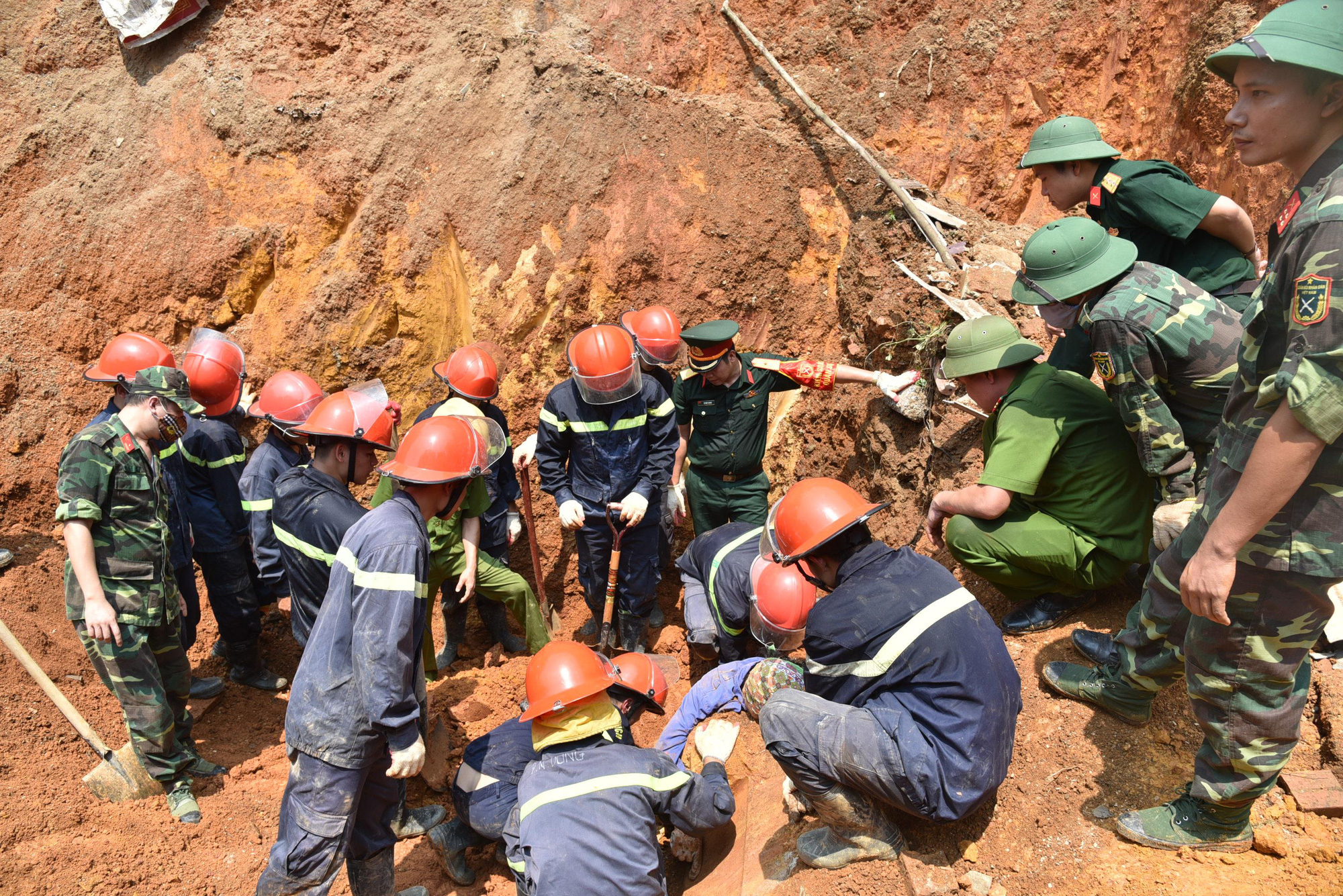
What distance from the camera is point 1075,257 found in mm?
3504

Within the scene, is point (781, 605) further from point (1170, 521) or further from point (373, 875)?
point (373, 875)

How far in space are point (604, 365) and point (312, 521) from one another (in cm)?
206

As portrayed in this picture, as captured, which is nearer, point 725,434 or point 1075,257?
point 1075,257

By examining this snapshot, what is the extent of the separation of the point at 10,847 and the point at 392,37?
6616 mm

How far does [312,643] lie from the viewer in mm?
3285

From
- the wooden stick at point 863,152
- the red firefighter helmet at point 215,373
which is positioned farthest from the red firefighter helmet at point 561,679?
the wooden stick at point 863,152

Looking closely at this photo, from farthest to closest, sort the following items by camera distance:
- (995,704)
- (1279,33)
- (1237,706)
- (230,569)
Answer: (230,569), (995,704), (1237,706), (1279,33)

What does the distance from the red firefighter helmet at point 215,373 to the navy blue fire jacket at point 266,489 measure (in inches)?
23.8

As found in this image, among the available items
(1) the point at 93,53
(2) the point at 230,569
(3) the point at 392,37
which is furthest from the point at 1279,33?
(1) the point at 93,53

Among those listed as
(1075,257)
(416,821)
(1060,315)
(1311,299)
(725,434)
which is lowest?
(416,821)

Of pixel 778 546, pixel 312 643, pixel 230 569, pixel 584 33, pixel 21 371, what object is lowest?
pixel 230 569

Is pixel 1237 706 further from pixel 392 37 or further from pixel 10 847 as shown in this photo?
pixel 392 37

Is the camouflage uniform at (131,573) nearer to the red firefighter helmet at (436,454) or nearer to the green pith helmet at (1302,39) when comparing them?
the red firefighter helmet at (436,454)

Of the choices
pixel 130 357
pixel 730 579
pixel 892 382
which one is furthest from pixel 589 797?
pixel 130 357
